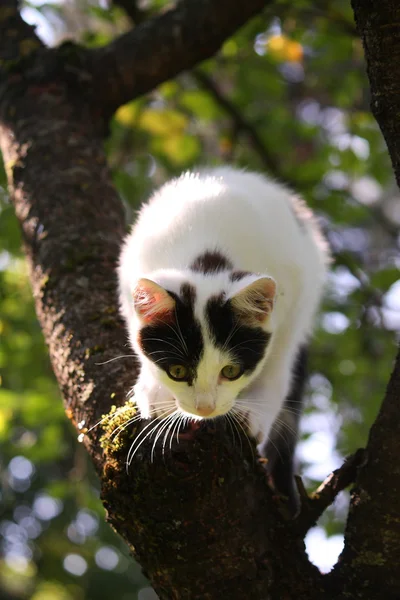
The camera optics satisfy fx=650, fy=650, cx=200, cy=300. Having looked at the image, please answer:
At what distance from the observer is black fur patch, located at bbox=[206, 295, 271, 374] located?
2.39 metres

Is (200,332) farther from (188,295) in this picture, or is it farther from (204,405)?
(204,405)

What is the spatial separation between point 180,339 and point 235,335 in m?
0.22

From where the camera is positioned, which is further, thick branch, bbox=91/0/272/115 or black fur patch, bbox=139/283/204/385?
thick branch, bbox=91/0/272/115

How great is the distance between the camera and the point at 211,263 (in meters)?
2.57

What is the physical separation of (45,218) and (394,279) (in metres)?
2.45

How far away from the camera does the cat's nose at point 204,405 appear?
2.27m

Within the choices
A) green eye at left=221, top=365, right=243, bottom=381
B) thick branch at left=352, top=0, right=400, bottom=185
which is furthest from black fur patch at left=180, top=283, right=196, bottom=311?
thick branch at left=352, top=0, right=400, bottom=185

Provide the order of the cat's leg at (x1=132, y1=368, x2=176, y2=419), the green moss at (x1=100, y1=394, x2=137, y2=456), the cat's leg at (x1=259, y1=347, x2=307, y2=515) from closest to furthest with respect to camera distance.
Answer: the green moss at (x1=100, y1=394, x2=137, y2=456), the cat's leg at (x1=132, y1=368, x2=176, y2=419), the cat's leg at (x1=259, y1=347, x2=307, y2=515)

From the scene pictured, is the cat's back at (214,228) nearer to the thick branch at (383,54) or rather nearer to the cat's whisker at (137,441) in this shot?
the cat's whisker at (137,441)

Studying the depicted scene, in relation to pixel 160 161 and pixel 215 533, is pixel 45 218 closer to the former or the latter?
pixel 215 533

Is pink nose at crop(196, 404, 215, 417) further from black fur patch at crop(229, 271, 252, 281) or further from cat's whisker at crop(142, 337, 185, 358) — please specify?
black fur patch at crop(229, 271, 252, 281)

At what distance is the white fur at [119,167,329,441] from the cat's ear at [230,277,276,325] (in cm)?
4

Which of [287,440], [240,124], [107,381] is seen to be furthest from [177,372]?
[240,124]

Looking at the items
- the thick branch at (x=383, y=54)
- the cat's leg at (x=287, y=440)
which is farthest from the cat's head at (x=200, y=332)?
the thick branch at (x=383, y=54)
